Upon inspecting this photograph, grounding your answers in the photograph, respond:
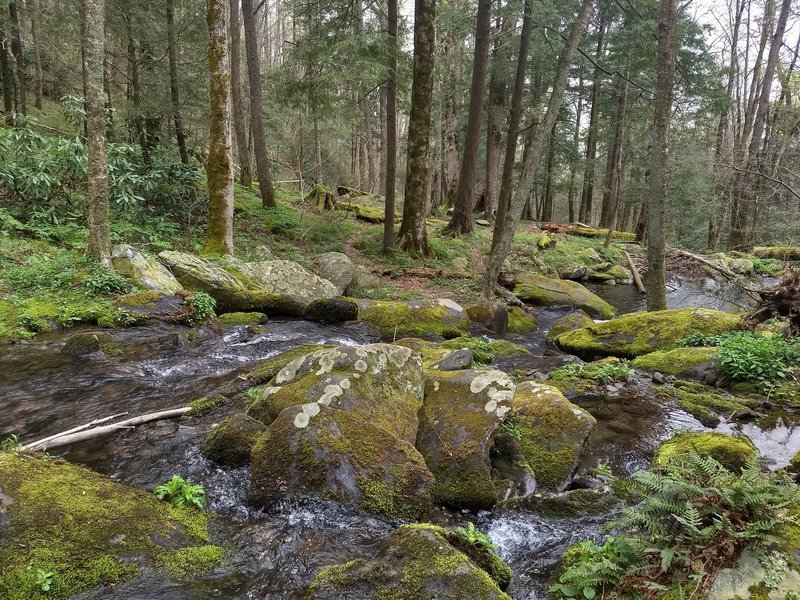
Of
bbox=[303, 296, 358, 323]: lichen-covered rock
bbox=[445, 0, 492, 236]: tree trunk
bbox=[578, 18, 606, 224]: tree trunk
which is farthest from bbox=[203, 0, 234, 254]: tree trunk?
bbox=[578, 18, 606, 224]: tree trunk

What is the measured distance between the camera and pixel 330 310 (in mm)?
9633

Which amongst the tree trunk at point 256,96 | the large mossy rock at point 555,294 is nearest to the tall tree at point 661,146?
the large mossy rock at point 555,294

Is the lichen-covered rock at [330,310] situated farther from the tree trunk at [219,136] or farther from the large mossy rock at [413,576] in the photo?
the large mossy rock at [413,576]

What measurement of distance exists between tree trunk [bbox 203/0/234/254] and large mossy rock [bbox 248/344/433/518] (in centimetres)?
760

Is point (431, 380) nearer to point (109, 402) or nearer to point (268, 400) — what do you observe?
point (268, 400)

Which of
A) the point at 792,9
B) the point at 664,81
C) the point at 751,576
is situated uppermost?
the point at 792,9

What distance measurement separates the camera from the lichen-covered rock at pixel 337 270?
11.9 m

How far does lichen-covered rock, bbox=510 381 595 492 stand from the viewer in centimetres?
428

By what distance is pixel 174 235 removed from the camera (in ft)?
42.4

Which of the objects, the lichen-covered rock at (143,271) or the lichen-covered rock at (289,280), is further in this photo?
the lichen-covered rock at (289,280)

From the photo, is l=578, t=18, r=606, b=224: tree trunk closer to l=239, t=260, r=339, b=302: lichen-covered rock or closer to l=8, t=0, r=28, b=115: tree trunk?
l=239, t=260, r=339, b=302: lichen-covered rock

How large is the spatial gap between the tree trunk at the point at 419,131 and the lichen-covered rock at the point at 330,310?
6031 mm

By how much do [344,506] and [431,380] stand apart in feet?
6.20

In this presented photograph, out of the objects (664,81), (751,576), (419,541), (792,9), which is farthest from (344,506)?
(792,9)
